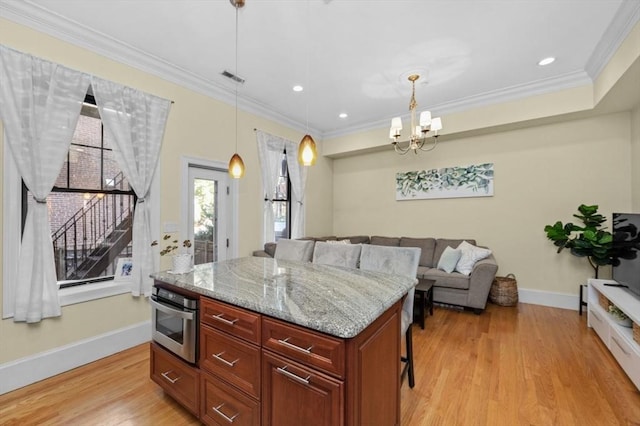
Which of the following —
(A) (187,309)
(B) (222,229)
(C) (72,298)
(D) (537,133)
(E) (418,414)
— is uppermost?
(D) (537,133)

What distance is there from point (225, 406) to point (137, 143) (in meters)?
2.73

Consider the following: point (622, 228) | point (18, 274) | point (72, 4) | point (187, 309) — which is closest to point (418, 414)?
point (187, 309)

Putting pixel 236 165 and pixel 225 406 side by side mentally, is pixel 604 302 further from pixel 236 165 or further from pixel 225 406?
pixel 236 165

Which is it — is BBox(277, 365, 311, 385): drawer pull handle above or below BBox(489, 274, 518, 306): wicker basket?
above

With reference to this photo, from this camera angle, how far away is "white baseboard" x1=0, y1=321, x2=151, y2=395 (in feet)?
7.14

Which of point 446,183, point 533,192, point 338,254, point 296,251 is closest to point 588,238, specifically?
point 533,192

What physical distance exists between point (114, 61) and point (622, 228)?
5.62 meters

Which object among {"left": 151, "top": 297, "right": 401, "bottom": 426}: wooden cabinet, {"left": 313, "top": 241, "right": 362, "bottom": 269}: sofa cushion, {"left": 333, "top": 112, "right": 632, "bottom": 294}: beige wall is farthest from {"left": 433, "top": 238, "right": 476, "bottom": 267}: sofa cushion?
{"left": 151, "top": 297, "right": 401, "bottom": 426}: wooden cabinet

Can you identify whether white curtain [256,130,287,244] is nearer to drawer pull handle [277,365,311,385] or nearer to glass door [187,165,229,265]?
glass door [187,165,229,265]

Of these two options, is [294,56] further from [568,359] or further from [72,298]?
[568,359]

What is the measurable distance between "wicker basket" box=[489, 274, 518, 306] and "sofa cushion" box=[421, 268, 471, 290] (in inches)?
24.5

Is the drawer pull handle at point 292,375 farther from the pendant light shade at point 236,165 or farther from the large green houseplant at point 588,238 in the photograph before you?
the large green houseplant at point 588,238

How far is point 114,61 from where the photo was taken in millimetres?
2812

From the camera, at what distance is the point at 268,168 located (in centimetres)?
454
